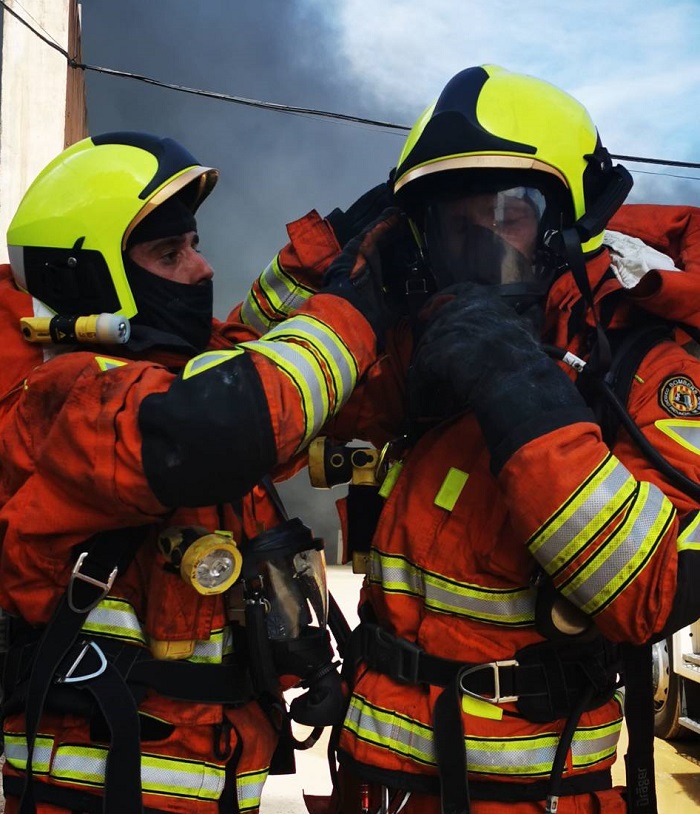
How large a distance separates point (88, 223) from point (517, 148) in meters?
1.03

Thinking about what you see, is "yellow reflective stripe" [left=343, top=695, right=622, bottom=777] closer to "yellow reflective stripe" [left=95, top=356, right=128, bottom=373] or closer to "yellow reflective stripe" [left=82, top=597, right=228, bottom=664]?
"yellow reflective stripe" [left=82, top=597, right=228, bottom=664]

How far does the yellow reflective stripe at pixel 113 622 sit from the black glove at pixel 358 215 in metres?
1.23

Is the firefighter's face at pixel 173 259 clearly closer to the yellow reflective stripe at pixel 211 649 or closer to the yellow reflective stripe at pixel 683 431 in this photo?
the yellow reflective stripe at pixel 211 649

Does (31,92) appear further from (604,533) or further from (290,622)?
(604,533)

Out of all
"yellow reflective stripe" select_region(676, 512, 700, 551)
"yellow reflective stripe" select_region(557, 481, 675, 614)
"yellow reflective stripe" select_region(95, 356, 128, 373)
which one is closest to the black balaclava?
"yellow reflective stripe" select_region(95, 356, 128, 373)

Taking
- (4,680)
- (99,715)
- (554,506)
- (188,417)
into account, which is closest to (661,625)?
(554,506)

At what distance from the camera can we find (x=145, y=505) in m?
1.68

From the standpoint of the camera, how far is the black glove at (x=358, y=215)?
2486 millimetres

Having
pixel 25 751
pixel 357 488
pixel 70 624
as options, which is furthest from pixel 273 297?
pixel 25 751

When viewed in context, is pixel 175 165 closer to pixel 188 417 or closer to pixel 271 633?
Result: pixel 188 417

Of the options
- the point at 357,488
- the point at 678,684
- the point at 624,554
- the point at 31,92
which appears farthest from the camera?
the point at 31,92

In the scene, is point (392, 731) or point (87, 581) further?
point (392, 731)

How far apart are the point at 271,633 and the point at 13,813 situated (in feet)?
2.26

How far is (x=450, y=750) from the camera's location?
1.81 m
